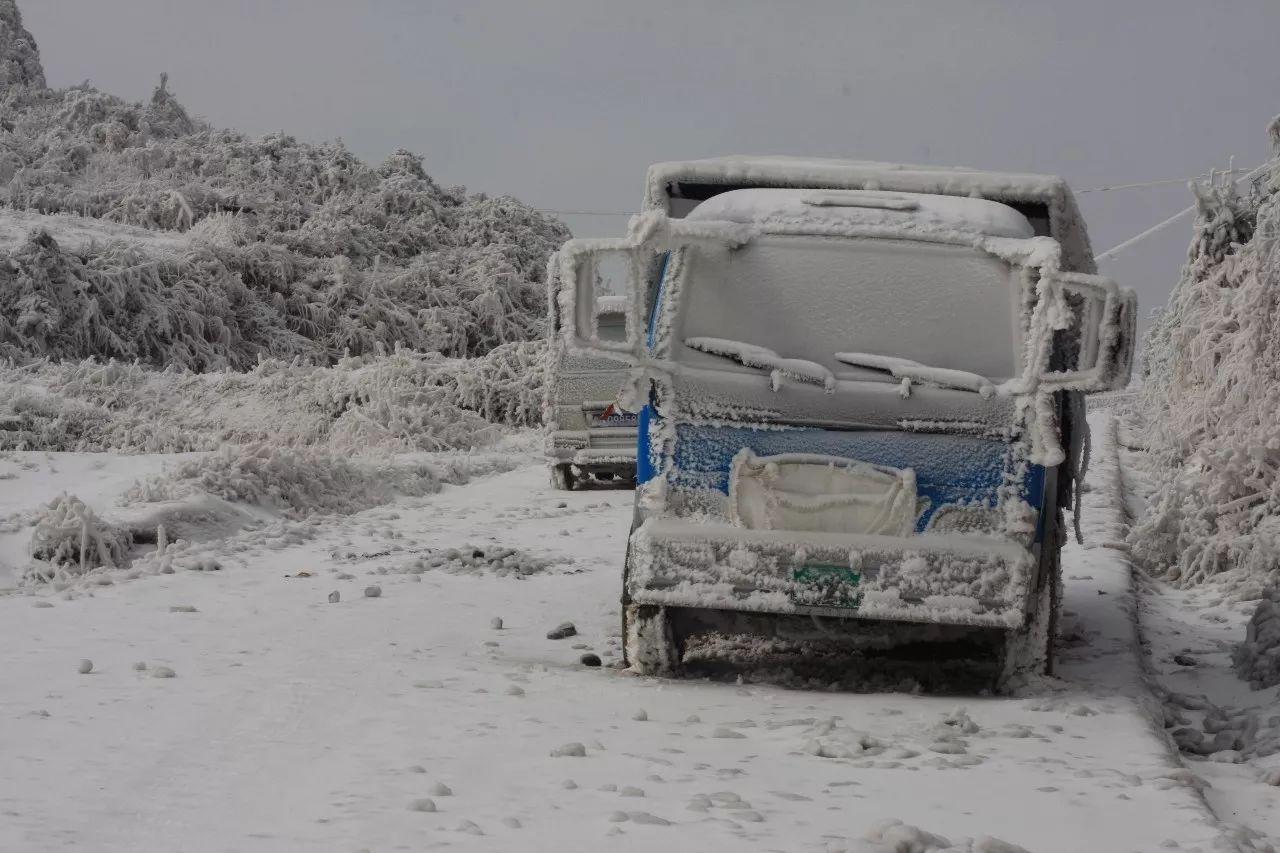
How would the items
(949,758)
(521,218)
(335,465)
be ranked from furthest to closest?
1. (521,218)
2. (335,465)
3. (949,758)

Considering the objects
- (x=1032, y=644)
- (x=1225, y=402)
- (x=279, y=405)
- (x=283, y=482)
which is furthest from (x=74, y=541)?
(x=279, y=405)

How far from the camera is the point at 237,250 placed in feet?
110

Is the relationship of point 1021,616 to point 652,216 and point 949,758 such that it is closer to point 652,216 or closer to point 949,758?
point 949,758

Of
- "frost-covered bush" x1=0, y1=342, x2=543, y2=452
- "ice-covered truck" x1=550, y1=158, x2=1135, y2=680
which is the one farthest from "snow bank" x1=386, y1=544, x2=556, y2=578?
"frost-covered bush" x1=0, y1=342, x2=543, y2=452

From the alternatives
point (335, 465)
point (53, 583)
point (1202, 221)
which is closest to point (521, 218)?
point (335, 465)

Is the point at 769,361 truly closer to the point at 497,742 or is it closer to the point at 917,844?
the point at 497,742

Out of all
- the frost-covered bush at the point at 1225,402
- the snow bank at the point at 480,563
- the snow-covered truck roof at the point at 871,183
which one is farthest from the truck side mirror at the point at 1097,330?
the snow bank at the point at 480,563

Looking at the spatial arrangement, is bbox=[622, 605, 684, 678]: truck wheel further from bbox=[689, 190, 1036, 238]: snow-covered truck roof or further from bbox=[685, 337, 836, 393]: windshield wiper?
bbox=[689, 190, 1036, 238]: snow-covered truck roof

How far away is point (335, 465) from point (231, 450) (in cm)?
150

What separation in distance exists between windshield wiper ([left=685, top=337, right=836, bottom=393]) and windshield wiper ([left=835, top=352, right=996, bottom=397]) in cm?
22

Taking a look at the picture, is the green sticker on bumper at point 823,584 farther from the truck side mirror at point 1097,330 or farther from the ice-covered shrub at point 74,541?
the ice-covered shrub at point 74,541

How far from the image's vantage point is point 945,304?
6711 mm

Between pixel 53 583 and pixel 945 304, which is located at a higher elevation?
pixel 945 304

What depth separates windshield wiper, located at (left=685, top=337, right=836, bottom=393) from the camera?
6.50m
